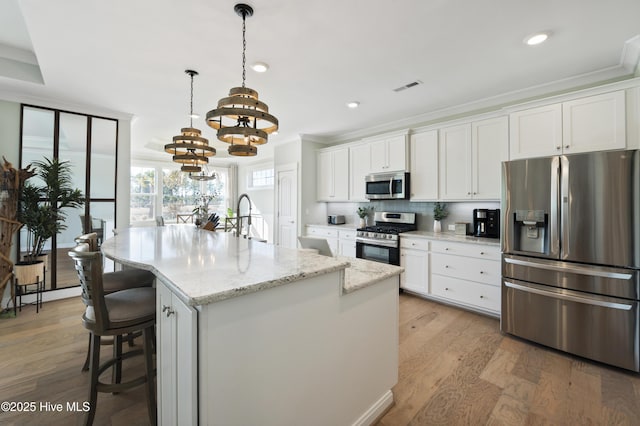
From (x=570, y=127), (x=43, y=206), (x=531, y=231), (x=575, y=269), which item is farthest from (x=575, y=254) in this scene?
(x=43, y=206)

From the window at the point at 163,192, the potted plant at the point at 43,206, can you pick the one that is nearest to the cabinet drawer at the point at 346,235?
the potted plant at the point at 43,206

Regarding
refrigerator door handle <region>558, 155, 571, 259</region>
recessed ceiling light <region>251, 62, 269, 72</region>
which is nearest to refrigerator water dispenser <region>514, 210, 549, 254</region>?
refrigerator door handle <region>558, 155, 571, 259</region>

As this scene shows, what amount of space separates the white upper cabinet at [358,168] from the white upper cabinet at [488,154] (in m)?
1.65

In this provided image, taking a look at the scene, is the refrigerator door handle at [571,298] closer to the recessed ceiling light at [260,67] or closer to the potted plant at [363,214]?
the potted plant at [363,214]

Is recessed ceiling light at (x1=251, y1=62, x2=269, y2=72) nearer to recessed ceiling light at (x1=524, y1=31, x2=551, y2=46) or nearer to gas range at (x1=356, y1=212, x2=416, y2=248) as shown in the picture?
recessed ceiling light at (x1=524, y1=31, x2=551, y2=46)

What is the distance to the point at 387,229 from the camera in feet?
13.8

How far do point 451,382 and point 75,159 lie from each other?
519 centimetres

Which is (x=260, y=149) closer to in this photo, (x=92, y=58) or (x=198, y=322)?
(x=92, y=58)

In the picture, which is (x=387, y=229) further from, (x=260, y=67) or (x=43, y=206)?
(x=43, y=206)

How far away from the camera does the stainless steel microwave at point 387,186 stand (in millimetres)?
4172

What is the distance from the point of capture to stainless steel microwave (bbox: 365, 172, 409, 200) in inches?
164

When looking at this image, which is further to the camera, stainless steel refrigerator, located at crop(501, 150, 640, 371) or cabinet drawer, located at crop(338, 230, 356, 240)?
cabinet drawer, located at crop(338, 230, 356, 240)

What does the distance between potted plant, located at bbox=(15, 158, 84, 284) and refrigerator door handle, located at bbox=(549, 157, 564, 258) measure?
214 inches

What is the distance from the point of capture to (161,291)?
133cm
